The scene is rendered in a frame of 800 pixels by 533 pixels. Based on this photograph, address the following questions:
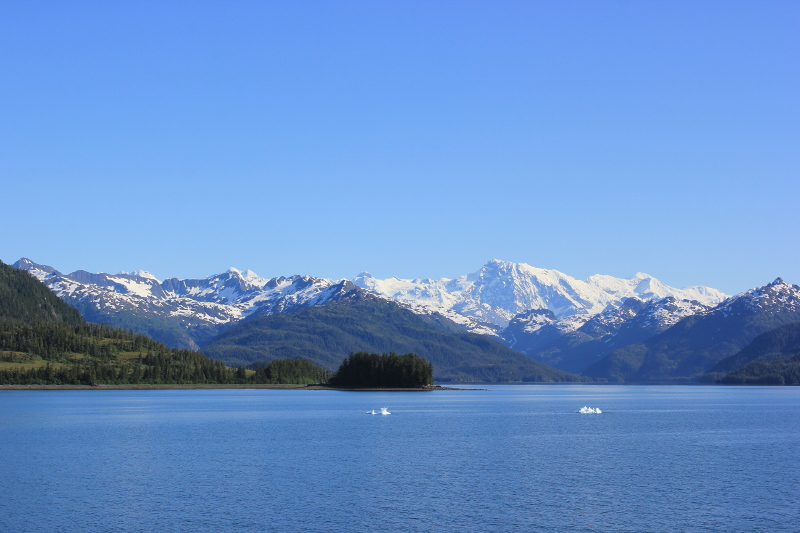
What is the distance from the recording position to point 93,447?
9319 cm

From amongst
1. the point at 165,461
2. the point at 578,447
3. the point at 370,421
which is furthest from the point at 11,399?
the point at 578,447

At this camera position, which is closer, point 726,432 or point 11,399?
point 726,432

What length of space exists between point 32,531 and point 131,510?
7.56 meters

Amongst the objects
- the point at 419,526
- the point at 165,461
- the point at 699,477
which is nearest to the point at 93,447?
the point at 165,461

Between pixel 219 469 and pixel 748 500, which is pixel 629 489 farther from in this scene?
pixel 219 469

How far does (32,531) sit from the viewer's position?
51.7 meters

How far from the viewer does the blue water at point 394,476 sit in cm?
5522

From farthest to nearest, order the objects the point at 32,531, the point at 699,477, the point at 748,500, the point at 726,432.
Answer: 1. the point at 726,432
2. the point at 699,477
3. the point at 748,500
4. the point at 32,531

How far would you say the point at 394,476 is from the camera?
7300 centimetres

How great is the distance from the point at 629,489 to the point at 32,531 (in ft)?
142

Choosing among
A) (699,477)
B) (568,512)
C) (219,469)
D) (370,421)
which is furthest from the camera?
(370,421)

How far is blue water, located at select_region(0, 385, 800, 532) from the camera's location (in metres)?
55.2

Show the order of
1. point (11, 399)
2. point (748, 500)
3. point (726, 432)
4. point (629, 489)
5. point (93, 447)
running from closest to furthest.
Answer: point (748, 500) < point (629, 489) < point (93, 447) < point (726, 432) < point (11, 399)

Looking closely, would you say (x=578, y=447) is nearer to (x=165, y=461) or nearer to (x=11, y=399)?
(x=165, y=461)
